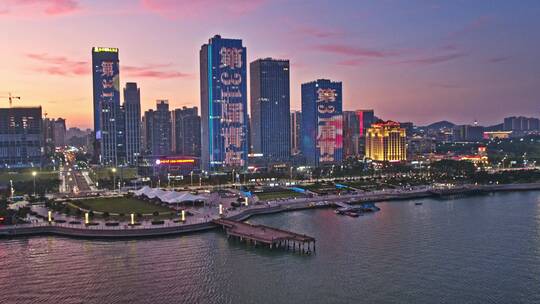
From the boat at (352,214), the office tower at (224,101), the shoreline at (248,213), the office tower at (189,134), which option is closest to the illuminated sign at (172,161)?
the office tower at (224,101)

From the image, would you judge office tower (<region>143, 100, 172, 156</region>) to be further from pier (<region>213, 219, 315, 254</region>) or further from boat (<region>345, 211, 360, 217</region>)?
pier (<region>213, 219, 315, 254</region>)

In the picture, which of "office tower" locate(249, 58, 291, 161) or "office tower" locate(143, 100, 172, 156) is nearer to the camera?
"office tower" locate(249, 58, 291, 161)

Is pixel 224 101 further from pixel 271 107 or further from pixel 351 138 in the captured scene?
pixel 351 138

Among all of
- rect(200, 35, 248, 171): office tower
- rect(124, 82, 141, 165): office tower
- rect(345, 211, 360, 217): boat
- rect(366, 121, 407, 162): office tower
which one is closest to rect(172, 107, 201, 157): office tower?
rect(124, 82, 141, 165): office tower

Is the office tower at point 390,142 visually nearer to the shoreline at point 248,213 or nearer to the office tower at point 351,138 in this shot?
the office tower at point 351,138

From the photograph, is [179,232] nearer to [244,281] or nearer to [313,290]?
[244,281]
